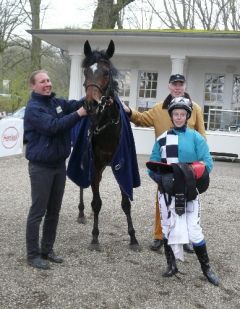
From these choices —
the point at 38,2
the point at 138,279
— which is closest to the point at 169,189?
the point at 138,279

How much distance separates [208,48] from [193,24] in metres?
24.4

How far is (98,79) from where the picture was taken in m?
4.56

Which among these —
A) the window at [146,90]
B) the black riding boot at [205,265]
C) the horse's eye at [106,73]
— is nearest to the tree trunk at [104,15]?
the window at [146,90]

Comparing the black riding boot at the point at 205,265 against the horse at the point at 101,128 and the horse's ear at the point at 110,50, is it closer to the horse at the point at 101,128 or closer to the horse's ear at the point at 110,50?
the horse at the point at 101,128

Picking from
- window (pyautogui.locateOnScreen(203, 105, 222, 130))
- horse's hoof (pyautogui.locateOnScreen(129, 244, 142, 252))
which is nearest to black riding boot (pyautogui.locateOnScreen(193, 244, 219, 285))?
horse's hoof (pyautogui.locateOnScreen(129, 244, 142, 252))

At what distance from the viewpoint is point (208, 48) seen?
599 inches

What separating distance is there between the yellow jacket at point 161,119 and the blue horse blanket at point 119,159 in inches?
6.6

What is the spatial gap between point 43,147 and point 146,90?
13076 millimetres

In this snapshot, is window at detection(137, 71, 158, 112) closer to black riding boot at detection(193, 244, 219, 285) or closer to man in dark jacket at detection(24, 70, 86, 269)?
man in dark jacket at detection(24, 70, 86, 269)

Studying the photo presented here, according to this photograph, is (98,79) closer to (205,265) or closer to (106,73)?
(106,73)

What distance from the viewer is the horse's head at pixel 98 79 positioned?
4.37m

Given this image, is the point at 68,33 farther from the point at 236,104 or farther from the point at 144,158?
the point at 236,104

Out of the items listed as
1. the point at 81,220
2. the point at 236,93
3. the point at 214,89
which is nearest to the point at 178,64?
the point at 214,89

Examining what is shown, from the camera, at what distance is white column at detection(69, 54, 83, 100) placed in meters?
16.4
